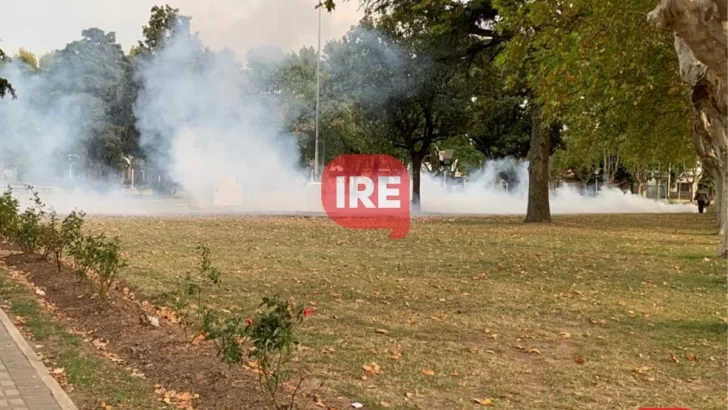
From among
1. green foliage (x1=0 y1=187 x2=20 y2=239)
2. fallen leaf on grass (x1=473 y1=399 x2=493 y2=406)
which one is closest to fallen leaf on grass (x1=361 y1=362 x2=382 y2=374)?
fallen leaf on grass (x1=473 y1=399 x2=493 y2=406)

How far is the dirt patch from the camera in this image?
5086 millimetres

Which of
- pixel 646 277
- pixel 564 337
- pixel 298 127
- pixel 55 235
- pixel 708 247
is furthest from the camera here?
pixel 298 127

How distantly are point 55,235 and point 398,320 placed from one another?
18.9 ft

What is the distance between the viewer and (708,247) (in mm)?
17812

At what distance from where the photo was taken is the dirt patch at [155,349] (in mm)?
5086

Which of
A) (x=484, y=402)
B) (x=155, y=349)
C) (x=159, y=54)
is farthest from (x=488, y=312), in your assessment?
(x=159, y=54)

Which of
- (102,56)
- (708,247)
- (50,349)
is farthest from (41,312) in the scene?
(102,56)

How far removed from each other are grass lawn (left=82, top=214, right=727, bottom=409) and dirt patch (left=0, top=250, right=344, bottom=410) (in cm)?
63

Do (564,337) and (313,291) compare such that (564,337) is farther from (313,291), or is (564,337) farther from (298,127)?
(298,127)

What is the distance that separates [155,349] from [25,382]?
114cm

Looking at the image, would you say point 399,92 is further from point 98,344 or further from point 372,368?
point 372,368

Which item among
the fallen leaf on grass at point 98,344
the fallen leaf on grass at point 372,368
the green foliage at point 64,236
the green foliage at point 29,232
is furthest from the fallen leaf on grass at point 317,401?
the green foliage at point 29,232

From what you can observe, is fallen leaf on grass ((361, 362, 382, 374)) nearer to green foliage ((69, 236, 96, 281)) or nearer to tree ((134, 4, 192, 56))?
green foliage ((69, 236, 96, 281))

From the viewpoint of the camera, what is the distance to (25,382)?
17.6 ft
